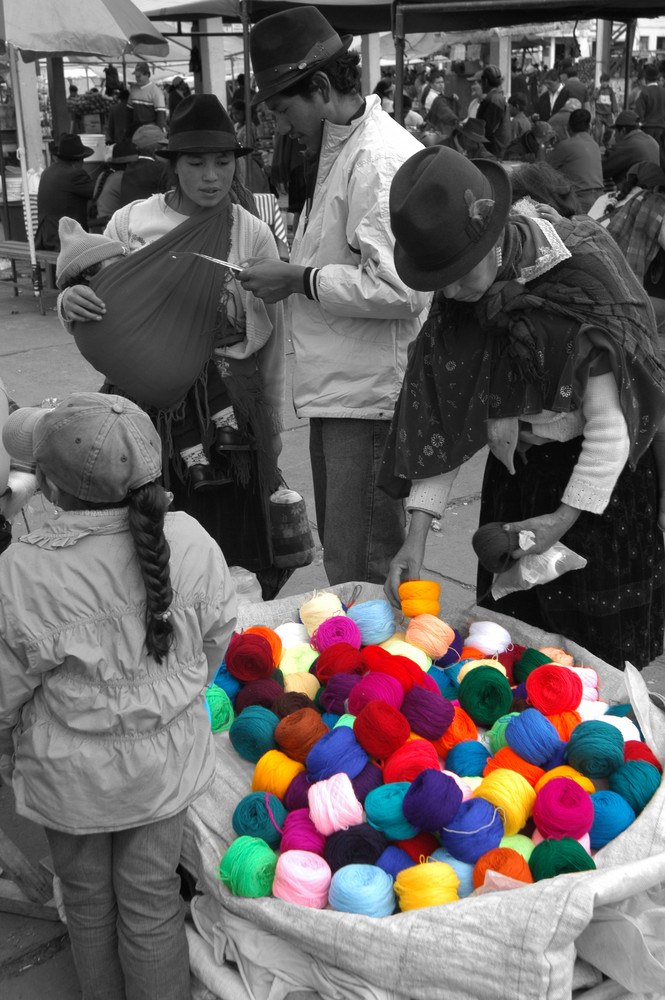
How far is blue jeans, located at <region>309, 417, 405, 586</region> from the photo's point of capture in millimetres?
2680

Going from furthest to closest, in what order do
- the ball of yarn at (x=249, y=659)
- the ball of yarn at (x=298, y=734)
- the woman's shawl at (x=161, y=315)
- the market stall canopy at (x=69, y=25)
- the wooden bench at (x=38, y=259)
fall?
the wooden bench at (x=38, y=259)
the market stall canopy at (x=69, y=25)
the woman's shawl at (x=161, y=315)
the ball of yarn at (x=249, y=659)
the ball of yarn at (x=298, y=734)

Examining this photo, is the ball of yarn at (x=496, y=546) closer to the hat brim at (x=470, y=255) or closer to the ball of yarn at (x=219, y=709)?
the hat brim at (x=470, y=255)

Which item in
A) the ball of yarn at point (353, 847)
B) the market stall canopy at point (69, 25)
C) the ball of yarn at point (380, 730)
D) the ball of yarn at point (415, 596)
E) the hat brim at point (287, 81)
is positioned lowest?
the ball of yarn at point (353, 847)

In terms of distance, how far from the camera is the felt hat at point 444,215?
6.08ft

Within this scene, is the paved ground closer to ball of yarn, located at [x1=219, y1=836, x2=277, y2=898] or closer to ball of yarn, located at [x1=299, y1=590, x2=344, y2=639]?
ball of yarn, located at [x1=299, y1=590, x2=344, y2=639]

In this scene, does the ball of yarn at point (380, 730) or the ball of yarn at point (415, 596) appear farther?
the ball of yarn at point (415, 596)

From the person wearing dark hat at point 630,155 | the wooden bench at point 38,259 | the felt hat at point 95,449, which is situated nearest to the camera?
the felt hat at point 95,449

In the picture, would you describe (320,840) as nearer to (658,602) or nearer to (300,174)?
(658,602)

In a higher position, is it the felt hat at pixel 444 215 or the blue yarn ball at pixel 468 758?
the felt hat at pixel 444 215

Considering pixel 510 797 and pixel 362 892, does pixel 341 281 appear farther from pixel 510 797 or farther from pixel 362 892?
pixel 362 892

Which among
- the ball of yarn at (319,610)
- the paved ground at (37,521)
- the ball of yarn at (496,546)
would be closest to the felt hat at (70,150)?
the paved ground at (37,521)

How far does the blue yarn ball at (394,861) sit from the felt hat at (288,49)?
1744 mm

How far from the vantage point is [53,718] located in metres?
1.71

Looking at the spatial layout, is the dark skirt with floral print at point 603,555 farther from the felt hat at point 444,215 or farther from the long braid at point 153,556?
the long braid at point 153,556
